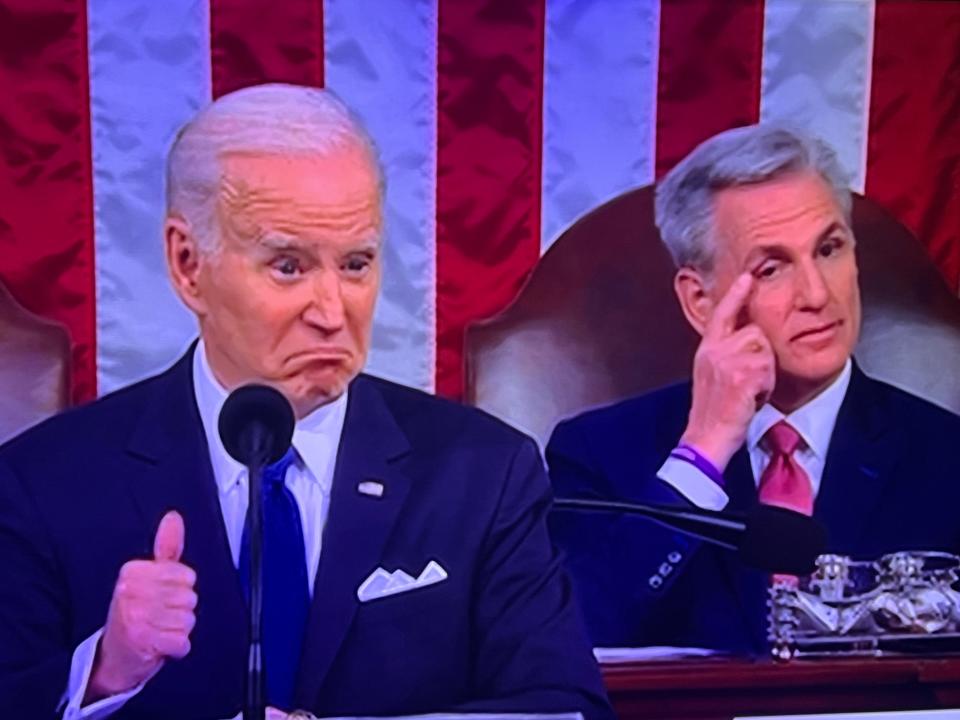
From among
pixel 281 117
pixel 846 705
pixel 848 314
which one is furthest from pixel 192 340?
pixel 846 705

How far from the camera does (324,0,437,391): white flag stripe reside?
1725 mm

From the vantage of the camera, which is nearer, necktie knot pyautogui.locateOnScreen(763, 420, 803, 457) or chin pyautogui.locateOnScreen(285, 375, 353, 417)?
chin pyautogui.locateOnScreen(285, 375, 353, 417)

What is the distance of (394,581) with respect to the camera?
5.49 feet

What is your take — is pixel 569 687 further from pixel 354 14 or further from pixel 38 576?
pixel 354 14

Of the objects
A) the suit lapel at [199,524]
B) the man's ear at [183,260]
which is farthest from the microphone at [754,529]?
the man's ear at [183,260]

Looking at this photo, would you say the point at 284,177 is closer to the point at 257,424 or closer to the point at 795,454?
the point at 257,424

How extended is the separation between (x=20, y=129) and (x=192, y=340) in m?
0.36

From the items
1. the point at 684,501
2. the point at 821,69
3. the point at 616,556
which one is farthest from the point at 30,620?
the point at 821,69

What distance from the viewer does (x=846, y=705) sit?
5.87ft

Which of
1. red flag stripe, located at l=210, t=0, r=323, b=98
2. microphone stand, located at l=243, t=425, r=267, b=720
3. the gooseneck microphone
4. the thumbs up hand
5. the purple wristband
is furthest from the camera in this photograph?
the purple wristband

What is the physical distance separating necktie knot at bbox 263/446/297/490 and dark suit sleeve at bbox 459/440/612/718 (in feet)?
0.93

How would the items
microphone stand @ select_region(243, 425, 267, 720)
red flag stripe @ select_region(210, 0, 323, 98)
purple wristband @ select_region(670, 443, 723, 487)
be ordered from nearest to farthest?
microphone stand @ select_region(243, 425, 267, 720) < red flag stripe @ select_region(210, 0, 323, 98) < purple wristband @ select_region(670, 443, 723, 487)

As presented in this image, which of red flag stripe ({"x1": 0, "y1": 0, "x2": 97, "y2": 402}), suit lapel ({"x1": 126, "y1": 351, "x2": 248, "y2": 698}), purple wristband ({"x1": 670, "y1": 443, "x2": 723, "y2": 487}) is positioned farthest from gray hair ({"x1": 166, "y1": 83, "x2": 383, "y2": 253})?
purple wristband ({"x1": 670, "y1": 443, "x2": 723, "y2": 487})

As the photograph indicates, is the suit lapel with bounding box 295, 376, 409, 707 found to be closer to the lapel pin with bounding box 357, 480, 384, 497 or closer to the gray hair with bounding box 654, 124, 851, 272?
the lapel pin with bounding box 357, 480, 384, 497
